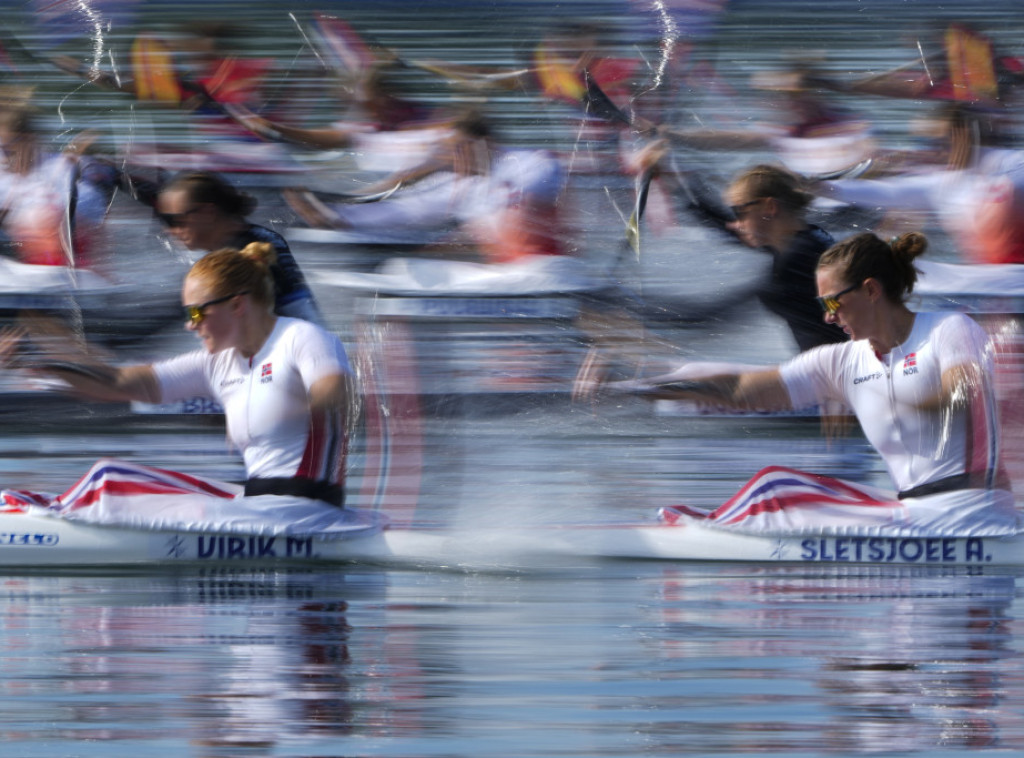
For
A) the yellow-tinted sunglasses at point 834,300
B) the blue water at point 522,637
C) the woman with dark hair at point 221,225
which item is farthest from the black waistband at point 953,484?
the woman with dark hair at point 221,225

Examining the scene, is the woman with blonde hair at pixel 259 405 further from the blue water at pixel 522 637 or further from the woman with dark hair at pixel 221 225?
the woman with dark hair at pixel 221 225

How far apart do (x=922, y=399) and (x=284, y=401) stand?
1.85 meters

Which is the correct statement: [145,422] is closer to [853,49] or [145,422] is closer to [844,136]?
[844,136]

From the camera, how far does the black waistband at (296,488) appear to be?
20.7 feet

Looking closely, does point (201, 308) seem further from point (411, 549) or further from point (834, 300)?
point (834, 300)

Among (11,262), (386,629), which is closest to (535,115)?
(11,262)

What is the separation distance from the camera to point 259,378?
6.27 metres

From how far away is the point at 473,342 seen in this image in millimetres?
10016

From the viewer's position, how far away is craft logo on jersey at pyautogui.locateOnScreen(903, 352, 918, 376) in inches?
247

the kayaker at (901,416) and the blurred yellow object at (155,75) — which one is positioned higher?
the blurred yellow object at (155,75)

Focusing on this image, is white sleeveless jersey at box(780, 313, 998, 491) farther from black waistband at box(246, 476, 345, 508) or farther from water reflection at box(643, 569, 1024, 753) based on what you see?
black waistband at box(246, 476, 345, 508)

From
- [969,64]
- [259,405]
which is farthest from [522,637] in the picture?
[969,64]

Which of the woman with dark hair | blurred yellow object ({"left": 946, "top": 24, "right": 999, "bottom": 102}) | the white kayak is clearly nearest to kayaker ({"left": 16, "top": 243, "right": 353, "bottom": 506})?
the white kayak

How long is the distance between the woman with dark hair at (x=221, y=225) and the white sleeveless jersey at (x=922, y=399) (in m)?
1.77
